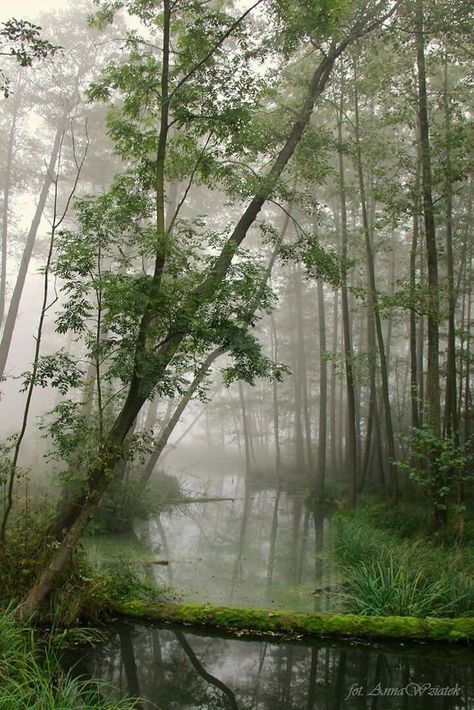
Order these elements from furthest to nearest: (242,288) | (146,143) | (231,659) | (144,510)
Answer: (144,510) < (146,143) < (242,288) < (231,659)

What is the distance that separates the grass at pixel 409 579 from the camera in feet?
18.9

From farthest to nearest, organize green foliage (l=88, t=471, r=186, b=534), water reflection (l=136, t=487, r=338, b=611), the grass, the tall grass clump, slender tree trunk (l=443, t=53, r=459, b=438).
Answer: green foliage (l=88, t=471, r=186, b=534)
slender tree trunk (l=443, t=53, r=459, b=438)
water reflection (l=136, t=487, r=338, b=611)
the grass
the tall grass clump

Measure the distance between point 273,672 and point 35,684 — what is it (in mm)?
2246

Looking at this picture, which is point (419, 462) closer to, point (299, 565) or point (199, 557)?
point (299, 565)

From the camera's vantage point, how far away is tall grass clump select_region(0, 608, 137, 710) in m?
3.19

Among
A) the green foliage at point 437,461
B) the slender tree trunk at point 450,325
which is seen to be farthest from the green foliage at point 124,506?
the slender tree trunk at point 450,325

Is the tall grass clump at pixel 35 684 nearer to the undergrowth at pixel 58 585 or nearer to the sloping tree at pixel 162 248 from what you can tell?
the undergrowth at pixel 58 585

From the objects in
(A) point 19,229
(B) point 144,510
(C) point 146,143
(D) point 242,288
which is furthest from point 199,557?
(A) point 19,229

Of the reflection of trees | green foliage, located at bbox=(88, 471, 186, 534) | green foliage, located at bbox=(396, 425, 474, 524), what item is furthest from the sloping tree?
green foliage, located at bbox=(88, 471, 186, 534)

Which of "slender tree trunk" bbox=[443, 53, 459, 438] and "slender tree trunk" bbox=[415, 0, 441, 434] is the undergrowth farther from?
"slender tree trunk" bbox=[443, 53, 459, 438]

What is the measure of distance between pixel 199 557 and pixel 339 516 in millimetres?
4159

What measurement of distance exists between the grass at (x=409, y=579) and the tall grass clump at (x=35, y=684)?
3.04 m

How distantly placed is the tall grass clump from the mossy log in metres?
1.28

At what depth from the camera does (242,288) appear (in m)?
5.72
